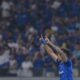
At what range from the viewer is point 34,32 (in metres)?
14.3

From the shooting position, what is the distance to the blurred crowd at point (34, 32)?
39.7ft

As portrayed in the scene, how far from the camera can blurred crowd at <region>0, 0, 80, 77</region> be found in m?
12.1

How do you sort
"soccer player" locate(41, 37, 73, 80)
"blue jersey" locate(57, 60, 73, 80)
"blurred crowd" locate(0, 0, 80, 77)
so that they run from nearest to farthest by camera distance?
"soccer player" locate(41, 37, 73, 80) → "blue jersey" locate(57, 60, 73, 80) → "blurred crowd" locate(0, 0, 80, 77)

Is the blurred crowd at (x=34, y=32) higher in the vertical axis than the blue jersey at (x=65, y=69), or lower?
higher

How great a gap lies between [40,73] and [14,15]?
4.51 metres

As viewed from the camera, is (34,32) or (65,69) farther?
(34,32)

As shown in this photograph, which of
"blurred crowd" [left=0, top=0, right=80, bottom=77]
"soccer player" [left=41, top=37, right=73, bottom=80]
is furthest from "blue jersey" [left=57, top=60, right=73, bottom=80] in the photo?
"blurred crowd" [left=0, top=0, right=80, bottom=77]

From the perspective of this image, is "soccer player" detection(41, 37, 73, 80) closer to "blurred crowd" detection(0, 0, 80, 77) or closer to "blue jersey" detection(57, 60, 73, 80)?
"blue jersey" detection(57, 60, 73, 80)

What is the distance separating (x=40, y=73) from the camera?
11.9m

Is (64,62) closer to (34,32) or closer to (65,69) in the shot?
(65,69)

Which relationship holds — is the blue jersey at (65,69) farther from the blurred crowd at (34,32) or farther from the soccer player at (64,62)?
the blurred crowd at (34,32)

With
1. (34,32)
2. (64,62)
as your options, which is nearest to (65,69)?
(64,62)

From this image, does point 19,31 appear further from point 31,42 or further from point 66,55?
point 66,55

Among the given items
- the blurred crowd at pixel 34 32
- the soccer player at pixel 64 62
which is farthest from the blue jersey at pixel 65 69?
the blurred crowd at pixel 34 32
